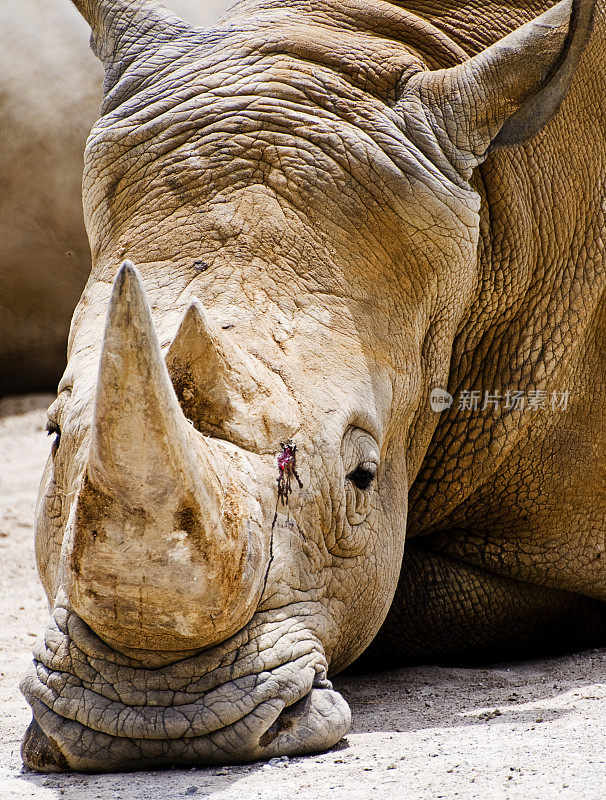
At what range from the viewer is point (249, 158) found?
4.13 metres

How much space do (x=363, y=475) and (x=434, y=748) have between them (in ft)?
3.09

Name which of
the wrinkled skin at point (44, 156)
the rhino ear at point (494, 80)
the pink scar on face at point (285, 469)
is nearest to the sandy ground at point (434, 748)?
the pink scar on face at point (285, 469)

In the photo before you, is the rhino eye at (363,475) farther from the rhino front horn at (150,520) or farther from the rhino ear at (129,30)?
the rhino ear at (129,30)

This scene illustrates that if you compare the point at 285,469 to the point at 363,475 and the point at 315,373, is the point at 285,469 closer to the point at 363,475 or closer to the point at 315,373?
the point at 315,373

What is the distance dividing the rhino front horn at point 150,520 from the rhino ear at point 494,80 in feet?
5.53

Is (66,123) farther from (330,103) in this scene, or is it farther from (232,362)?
(232,362)

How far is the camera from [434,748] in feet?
11.1

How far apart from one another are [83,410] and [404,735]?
1.37 meters

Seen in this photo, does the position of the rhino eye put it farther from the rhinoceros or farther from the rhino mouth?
the rhino mouth

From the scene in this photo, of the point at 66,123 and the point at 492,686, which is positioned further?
the point at 66,123

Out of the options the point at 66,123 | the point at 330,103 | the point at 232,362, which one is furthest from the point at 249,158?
the point at 66,123

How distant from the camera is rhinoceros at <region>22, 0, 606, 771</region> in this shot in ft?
10.4

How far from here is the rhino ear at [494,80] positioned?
430cm

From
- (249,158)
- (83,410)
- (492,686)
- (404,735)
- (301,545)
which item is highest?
(249,158)
